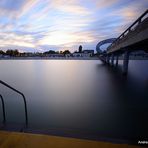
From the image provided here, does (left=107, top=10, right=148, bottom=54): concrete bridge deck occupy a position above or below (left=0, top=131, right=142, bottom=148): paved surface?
above

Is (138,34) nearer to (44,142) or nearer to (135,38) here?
(135,38)

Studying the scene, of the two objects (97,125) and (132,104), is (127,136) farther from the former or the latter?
(132,104)

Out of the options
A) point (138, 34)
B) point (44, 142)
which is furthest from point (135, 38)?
point (44, 142)

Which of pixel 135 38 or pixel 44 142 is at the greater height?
pixel 135 38

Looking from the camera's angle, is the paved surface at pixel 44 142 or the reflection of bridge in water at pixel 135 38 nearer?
the paved surface at pixel 44 142

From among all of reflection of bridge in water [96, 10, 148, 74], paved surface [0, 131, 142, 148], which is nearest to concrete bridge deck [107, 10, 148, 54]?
reflection of bridge in water [96, 10, 148, 74]

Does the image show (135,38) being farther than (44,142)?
Yes

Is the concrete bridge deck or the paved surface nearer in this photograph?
the paved surface

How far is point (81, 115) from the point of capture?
24.6 feet

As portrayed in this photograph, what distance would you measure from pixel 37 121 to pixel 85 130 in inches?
79.1

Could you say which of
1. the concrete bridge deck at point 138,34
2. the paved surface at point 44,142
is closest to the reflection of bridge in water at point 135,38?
the concrete bridge deck at point 138,34

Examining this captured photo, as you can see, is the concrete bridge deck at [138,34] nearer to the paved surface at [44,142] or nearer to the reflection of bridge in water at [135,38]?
the reflection of bridge in water at [135,38]

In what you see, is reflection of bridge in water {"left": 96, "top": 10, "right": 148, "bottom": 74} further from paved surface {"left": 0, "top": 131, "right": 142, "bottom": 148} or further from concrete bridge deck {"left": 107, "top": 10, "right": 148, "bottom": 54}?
paved surface {"left": 0, "top": 131, "right": 142, "bottom": 148}

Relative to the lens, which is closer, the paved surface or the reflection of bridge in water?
the paved surface
